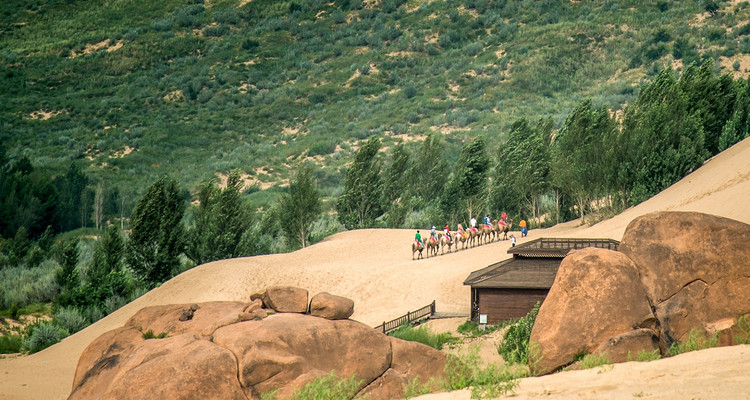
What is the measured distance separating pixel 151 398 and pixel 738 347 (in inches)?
484

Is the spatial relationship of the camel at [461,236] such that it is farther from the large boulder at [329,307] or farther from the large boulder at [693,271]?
the large boulder at [693,271]

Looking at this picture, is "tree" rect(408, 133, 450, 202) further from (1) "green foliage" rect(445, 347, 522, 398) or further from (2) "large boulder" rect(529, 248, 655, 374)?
(2) "large boulder" rect(529, 248, 655, 374)

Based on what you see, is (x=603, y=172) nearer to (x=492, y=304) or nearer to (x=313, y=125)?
(x=492, y=304)

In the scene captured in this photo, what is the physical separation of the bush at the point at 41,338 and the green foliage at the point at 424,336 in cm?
1794

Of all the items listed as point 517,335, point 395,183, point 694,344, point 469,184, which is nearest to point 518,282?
point 517,335

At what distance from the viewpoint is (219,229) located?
5634cm

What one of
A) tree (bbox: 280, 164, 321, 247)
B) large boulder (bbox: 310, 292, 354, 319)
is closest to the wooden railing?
large boulder (bbox: 310, 292, 354, 319)

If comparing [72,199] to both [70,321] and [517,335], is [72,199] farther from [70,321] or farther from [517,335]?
[517,335]

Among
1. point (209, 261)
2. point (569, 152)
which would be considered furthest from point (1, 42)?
point (569, 152)

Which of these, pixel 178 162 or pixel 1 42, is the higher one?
pixel 1 42

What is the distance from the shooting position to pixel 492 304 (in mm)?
38188

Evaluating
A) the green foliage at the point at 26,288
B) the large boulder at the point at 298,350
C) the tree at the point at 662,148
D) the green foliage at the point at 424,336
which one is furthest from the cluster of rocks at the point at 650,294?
the green foliage at the point at 26,288

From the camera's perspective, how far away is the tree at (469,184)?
214 feet

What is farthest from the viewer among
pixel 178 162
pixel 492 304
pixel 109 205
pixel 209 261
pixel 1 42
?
pixel 1 42
